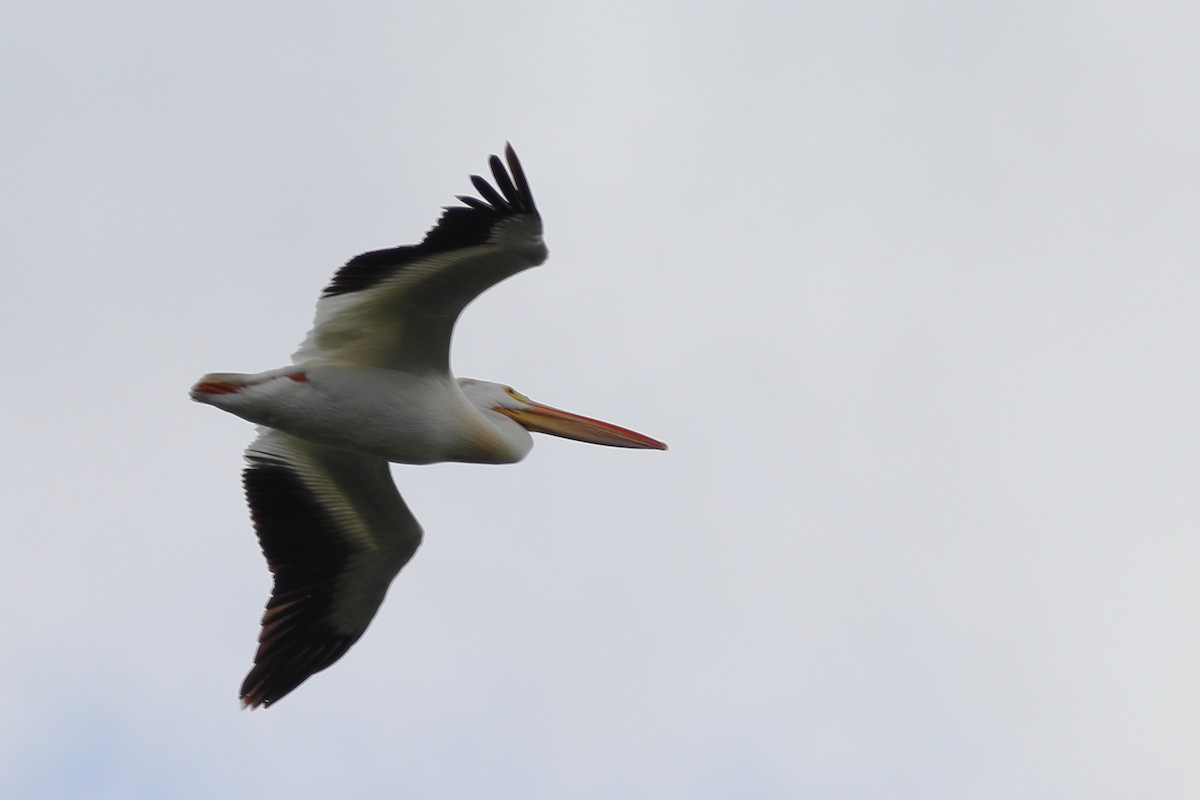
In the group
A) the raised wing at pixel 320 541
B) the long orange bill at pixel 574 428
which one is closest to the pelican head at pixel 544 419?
the long orange bill at pixel 574 428

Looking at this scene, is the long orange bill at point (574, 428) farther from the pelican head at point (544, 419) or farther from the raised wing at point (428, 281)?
the raised wing at point (428, 281)

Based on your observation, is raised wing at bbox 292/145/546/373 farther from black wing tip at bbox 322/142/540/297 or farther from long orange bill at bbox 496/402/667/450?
long orange bill at bbox 496/402/667/450

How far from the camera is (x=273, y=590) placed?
1022 centimetres

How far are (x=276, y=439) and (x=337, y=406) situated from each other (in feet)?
4.10

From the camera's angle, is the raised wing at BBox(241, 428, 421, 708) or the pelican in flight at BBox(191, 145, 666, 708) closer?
the pelican in flight at BBox(191, 145, 666, 708)

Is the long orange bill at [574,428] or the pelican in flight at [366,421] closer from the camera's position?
the pelican in flight at [366,421]

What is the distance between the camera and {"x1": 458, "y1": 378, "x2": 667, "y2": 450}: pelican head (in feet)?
35.2

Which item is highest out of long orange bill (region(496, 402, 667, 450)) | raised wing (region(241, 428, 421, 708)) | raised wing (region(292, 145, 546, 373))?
raised wing (region(292, 145, 546, 373))

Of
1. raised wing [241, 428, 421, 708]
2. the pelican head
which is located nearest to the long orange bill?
the pelican head

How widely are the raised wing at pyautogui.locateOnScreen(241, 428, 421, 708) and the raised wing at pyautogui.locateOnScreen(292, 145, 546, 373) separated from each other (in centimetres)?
107

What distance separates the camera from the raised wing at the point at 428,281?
8.55m

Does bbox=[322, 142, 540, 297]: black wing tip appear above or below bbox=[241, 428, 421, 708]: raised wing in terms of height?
above

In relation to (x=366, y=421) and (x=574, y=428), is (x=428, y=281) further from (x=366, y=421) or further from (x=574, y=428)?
(x=574, y=428)

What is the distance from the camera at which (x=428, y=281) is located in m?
9.00
